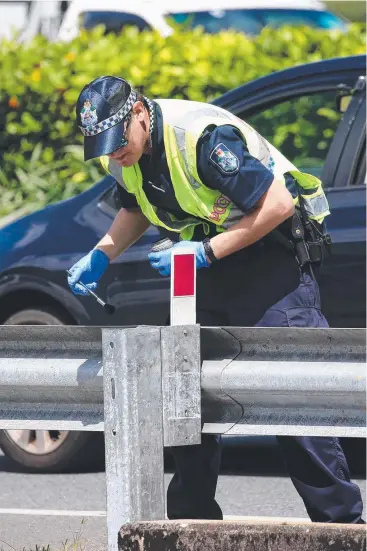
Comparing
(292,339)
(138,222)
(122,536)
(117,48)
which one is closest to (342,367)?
(292,339)

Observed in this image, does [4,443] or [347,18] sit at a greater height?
[347,18]

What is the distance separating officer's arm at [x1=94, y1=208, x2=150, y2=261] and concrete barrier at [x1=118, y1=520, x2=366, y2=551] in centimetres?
150

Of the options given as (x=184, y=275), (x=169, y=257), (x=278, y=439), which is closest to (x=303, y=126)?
(x=169, y=257)

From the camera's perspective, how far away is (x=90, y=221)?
648 cm

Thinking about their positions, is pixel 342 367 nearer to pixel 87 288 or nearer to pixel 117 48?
pixel 87 288

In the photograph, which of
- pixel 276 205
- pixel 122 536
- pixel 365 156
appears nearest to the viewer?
pixel 122 536

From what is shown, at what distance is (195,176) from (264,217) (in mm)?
266

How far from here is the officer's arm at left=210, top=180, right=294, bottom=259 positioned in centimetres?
441

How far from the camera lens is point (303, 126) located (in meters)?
7.02

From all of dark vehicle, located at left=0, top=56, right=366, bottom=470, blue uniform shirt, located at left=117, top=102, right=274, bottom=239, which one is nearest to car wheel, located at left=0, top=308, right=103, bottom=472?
dark vehicle, located at left=0, top=56, right=366, bottom=470

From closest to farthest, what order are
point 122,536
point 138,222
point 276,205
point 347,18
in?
point 122,536, point 276,205, point 138,222, point 347,18

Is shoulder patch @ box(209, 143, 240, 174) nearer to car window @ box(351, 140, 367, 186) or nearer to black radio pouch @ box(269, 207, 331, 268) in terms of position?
black radio pouch @ box(269, 207, 331, 268)

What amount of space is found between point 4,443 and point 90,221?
1103 mm

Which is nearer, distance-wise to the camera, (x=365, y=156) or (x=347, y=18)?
(x=365, y=156)
